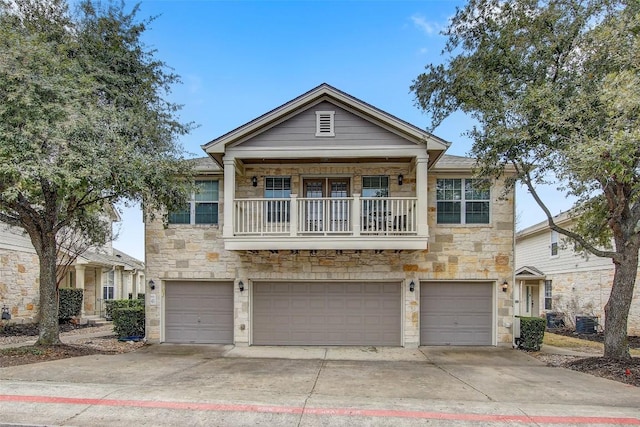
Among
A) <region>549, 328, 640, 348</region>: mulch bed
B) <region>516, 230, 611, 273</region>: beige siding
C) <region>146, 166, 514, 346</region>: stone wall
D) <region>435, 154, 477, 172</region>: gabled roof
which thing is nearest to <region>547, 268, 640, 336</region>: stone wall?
<region>516, 230, 611, 273</region>: beige siding

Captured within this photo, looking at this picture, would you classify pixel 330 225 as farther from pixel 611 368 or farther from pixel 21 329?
pixel 21 329

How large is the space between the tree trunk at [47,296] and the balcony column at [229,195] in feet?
14.2

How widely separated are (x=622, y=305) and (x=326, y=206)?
7640 mm

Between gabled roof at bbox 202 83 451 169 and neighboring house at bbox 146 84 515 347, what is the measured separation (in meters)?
0.04

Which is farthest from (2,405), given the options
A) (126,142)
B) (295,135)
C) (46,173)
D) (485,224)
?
(485,224)

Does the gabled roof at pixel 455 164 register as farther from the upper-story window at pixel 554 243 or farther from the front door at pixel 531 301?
the front door at pixel 531 301

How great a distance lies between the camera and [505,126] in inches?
370

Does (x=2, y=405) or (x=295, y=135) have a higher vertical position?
(x=295, y=135)

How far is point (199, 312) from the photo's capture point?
12.8m

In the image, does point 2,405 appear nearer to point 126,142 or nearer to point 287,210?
point 126,142

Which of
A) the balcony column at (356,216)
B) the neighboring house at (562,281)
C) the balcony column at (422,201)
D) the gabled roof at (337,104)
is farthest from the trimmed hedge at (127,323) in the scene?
the neighboring house at (562,281)

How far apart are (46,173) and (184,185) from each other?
3362 mm

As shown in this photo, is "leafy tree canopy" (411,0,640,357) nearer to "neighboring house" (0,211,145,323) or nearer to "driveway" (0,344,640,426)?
"driveway" (0,344,640,426)

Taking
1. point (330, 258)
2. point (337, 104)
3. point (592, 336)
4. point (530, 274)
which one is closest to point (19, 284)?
point (330, 258)
